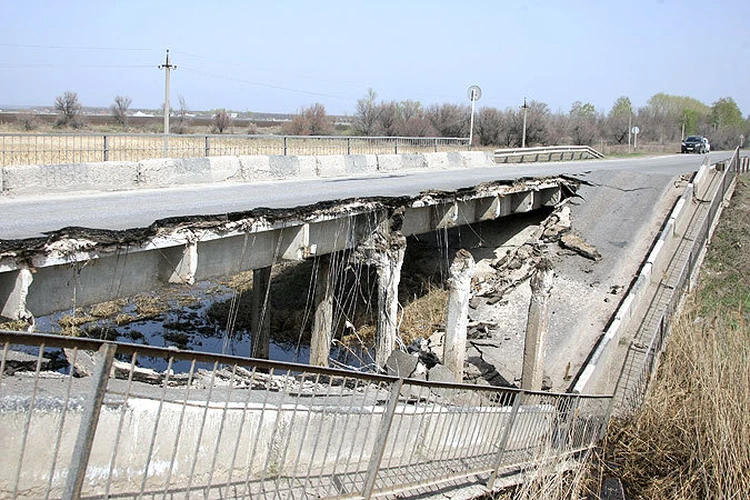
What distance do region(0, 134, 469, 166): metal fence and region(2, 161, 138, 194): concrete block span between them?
5.40ft

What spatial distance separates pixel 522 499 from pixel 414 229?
10.9 metres

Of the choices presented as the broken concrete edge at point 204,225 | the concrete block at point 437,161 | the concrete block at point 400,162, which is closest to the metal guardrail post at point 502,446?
the broken concrete edge at point 204,225

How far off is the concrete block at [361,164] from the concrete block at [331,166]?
0.25m

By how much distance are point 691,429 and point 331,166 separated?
1343 centimetres

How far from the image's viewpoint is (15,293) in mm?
7297

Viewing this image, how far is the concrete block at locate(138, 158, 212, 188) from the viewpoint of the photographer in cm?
1520

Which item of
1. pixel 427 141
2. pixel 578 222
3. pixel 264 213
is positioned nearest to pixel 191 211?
pixel 264 213

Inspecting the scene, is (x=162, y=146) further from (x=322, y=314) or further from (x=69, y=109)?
(x=69, y=109)

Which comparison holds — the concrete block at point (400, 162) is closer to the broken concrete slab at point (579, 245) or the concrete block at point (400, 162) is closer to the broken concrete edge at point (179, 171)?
the broken concrete edge at point (179, 171)

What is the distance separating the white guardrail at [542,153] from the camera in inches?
1309

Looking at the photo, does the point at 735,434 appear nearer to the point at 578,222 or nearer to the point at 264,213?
the point at 264,213

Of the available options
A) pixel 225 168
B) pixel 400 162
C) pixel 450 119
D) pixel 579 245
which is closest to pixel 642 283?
pixel 579 245

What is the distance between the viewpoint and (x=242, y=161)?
17969 millimetres

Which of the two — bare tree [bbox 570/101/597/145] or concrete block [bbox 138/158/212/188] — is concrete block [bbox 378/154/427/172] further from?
bare tree [bbox 570/101/597/145]
